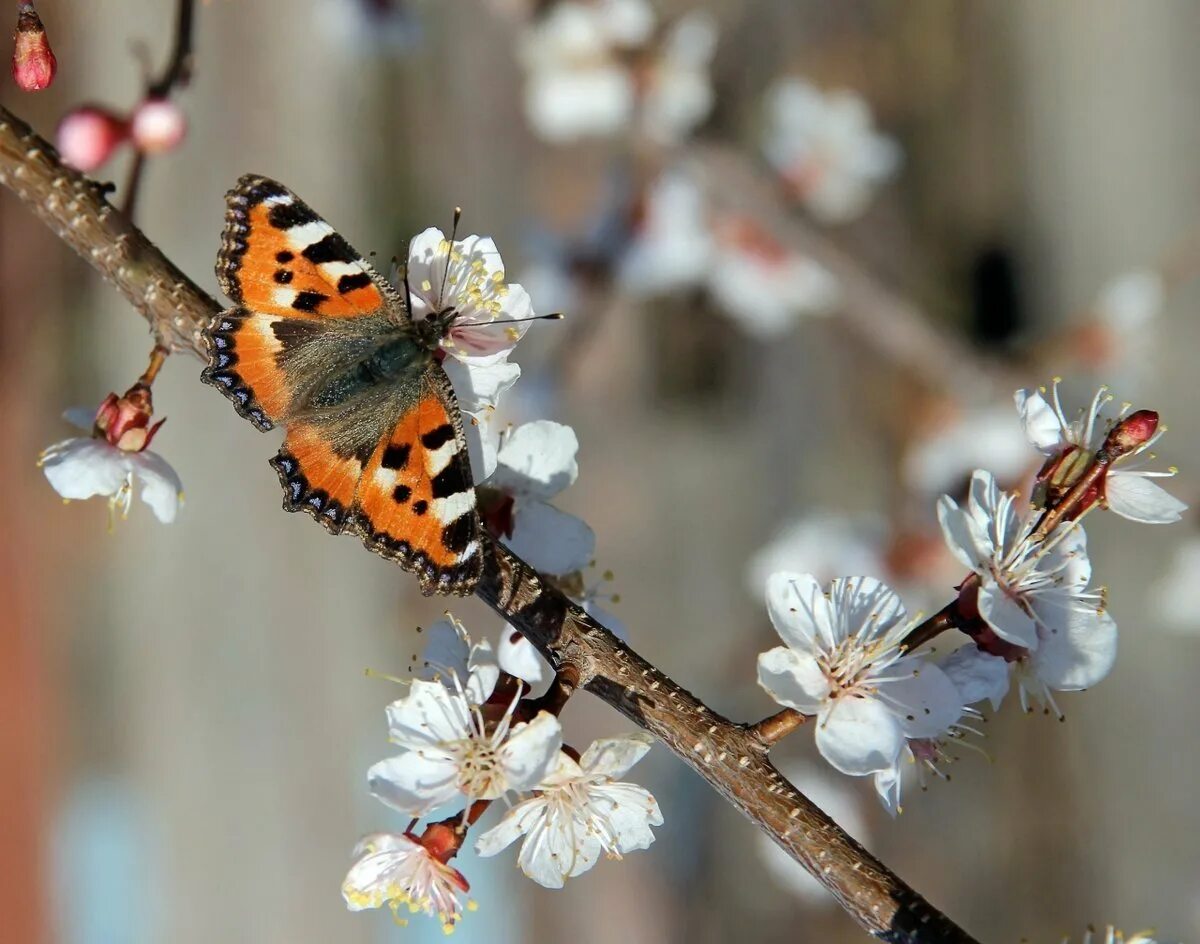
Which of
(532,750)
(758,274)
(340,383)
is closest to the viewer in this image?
(532,750)

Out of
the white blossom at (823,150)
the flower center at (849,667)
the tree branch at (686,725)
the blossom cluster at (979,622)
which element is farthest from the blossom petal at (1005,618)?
the white blossom at (823,150)

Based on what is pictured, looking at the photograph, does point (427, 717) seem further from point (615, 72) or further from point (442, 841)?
point (615, 72)

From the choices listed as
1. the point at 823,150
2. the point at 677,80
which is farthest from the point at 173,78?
the point at 823,150

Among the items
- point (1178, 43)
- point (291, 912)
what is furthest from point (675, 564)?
point (1178, 43)


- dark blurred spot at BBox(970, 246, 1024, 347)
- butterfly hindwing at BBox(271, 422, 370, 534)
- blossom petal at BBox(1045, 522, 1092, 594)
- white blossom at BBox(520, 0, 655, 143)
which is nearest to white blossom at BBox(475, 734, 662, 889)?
butterfly hindwing at BBox(271, 422, 370, 534)

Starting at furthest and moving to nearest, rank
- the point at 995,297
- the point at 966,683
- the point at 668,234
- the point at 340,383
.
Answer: the point at 995,297
the point at 668,234
the point at 340,383
the point at 966,683

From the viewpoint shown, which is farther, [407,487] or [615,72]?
[615,72]

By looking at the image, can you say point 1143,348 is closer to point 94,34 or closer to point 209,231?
point 209,231
